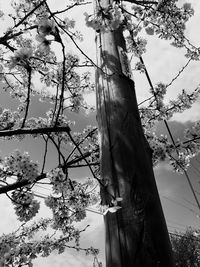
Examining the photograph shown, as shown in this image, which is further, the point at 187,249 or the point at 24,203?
the point at 187,249

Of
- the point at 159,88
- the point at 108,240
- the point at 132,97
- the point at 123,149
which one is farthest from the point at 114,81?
the point at 159,88

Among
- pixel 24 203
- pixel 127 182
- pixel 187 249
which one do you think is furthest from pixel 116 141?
pixel 187 249

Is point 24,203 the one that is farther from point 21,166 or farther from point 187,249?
point 187,249

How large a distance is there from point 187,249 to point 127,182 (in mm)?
26067

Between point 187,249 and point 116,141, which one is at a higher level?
point 187,249

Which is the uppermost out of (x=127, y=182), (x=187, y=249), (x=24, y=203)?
(x=187, y=249)

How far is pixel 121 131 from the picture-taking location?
51.4 inches

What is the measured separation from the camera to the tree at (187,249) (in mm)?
22734

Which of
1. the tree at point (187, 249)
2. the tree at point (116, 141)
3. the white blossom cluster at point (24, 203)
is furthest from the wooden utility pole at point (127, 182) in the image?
the tree at point (187, 249)

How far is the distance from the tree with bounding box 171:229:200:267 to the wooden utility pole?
23.9m

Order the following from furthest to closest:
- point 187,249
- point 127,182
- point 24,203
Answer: point 187,249
point 24,203
point 127,182

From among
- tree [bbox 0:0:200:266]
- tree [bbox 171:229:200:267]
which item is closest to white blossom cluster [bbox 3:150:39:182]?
tree [bbox 0:0:200:266]

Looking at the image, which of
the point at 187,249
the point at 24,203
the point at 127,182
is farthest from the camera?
the point at 187,249

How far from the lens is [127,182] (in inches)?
44.2
